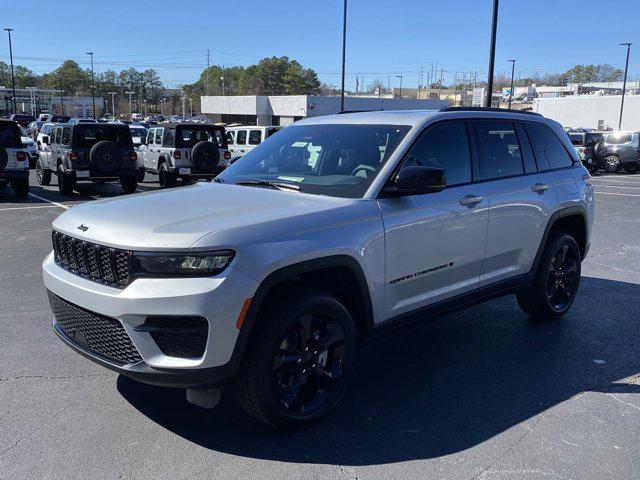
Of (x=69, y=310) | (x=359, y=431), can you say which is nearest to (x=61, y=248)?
(x=69, y=310)

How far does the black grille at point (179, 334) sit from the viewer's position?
3021 millimetres

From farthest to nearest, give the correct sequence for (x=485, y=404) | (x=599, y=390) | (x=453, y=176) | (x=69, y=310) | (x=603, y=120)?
1. (x=603, y=120)
2. (x=453, y=176)
3. (x=599, y=390)
4. (x=485, y=404)
5. (x=69, y=310)

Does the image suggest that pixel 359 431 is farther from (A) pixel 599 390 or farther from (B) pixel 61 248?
(B) pixel 61 248

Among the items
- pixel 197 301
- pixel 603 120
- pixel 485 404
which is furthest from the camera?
pixel 603 120

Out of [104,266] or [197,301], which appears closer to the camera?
[197,301]

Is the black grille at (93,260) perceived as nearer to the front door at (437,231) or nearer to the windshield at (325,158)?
the windshield at (325,158)

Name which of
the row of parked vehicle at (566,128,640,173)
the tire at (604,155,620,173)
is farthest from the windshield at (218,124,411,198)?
the tire at (604,155,620,173)

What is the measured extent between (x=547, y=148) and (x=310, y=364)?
3.35m

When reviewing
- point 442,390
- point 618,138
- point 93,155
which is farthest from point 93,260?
point 618,138

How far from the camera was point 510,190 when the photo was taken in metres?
4.86

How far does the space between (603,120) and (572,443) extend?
6149 centimetres

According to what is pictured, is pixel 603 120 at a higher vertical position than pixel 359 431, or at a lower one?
higher

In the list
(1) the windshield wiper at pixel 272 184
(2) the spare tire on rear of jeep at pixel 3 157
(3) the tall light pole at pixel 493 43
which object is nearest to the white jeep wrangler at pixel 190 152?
(2) the spare tire on rear of jeep at pixel 3 157

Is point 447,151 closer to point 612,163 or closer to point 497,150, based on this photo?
point 497,150
